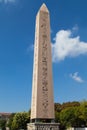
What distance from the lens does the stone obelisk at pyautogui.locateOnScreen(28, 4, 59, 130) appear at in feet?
68.2

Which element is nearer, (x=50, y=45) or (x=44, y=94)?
(x=44, y=94)

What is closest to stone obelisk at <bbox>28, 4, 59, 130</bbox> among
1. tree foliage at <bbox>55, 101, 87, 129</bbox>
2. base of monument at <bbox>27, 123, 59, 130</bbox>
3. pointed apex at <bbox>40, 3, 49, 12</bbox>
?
base of monument at <bbox>27, 123, 59, 130</bbox>

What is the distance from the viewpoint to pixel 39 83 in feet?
69.8

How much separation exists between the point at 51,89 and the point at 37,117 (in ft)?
7.50

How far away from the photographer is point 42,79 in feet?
70.4

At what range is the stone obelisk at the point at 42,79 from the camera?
818 inches

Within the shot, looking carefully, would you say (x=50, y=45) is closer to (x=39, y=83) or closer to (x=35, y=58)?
(x=35, y=58)

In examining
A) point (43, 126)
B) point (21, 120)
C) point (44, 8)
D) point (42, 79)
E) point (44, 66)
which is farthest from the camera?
point (21, 120)

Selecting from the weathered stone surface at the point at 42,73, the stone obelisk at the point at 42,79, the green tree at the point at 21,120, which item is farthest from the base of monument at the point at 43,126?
the green tree at the point at 21,120

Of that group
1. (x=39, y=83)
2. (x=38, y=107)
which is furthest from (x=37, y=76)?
(x=38, y=107)

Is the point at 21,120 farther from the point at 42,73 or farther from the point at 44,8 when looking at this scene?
the point at 42,73

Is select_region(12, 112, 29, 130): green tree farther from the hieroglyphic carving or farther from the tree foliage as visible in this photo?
the hieroglyphic carving

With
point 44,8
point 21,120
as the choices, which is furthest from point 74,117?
point 44,8

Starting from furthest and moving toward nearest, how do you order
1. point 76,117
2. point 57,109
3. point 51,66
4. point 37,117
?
point 57,109, point 76,117, point 51,66, point 37,117
